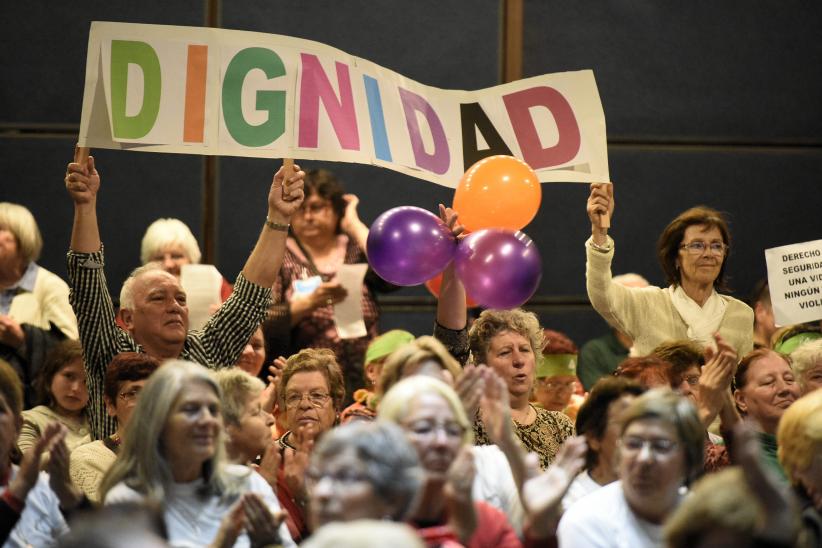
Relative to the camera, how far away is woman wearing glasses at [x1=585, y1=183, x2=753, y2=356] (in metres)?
4.39

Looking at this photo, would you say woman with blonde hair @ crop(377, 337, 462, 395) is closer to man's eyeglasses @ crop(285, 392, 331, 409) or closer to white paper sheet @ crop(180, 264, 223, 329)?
man's eyeglasses @ crop(285, 392, 331, 409)

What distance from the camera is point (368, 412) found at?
3.82 m

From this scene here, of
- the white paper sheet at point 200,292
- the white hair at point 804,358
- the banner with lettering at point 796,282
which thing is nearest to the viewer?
the white hair at point 804,358

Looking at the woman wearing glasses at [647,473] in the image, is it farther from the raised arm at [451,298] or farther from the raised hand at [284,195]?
the raised hand at [284,195]

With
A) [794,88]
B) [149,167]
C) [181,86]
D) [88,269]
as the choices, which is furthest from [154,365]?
[794,88]

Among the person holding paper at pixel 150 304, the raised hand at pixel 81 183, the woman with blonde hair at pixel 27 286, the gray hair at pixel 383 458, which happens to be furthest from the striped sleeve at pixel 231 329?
the gray hair at pixel 383 458

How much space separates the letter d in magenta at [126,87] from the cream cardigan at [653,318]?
1475 millimetres

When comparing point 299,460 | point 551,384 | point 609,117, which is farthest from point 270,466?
point 609,117

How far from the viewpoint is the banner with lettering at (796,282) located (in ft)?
15.0

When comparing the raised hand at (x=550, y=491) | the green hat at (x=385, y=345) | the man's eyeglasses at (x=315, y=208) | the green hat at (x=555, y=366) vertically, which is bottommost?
the raised hand at (x=550, y=491)

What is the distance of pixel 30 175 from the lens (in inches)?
223

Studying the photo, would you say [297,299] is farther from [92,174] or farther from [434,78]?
[434,78]

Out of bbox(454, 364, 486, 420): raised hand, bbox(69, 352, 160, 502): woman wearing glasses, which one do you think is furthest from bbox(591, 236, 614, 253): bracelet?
bbox(69, 352, 160, 502): woman wearing glasses

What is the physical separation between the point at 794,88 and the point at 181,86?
3.23 m
